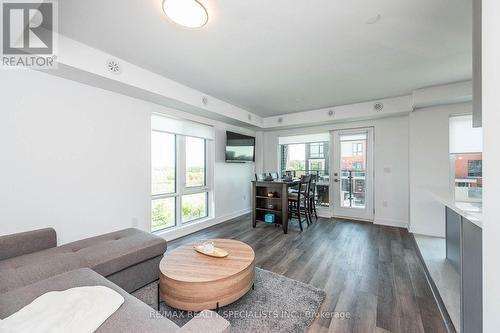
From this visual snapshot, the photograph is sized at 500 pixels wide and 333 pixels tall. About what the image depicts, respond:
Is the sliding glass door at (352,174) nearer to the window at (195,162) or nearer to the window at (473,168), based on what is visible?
the window at (473,168)

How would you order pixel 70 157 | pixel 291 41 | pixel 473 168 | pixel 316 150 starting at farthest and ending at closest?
pixel 316 150
pixel 473 168
pixel 70 157
pixel 291 41

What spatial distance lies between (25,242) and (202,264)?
1.62 meters

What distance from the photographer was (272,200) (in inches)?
169

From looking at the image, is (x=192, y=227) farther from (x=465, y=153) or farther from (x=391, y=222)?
(x=465, y=153)

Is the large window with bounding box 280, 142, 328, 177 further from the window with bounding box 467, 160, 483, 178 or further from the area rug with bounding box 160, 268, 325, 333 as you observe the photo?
the area rug with bounding box 160, 268, 325, 333

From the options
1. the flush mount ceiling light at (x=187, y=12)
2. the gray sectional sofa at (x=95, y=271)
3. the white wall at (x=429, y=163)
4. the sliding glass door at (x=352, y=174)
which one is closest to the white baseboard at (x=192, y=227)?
the gray sectional sofa at (x=95, y=271)

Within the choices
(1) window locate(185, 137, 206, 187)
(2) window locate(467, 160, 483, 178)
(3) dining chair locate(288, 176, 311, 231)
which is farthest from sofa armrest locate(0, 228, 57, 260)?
(2) window locate(467, 160, 483, 178)

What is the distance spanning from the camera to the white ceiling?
1.69 metres

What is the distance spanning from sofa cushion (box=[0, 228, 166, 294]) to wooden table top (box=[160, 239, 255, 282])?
331mm

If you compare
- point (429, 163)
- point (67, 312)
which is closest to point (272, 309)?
point (67, 312)

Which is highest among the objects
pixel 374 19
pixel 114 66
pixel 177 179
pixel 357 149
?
pixel 374 19

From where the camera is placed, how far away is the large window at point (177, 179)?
346 cm

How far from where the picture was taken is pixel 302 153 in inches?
216
